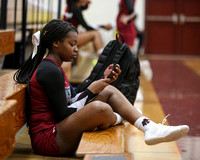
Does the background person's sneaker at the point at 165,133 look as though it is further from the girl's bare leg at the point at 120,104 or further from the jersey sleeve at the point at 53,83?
the jersey sleeve at the point at 53,83

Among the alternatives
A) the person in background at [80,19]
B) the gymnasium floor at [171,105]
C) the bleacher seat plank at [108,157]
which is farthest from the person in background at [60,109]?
the person in background at [80,19]

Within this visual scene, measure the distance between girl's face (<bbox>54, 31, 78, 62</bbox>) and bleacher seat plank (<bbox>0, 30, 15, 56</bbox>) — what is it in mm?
922

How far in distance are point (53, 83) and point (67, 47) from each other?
30cm

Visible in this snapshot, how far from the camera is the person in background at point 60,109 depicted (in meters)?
2.43

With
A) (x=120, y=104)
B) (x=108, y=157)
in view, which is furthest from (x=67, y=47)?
(x=108, y=157)

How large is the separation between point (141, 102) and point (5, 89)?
8.67 ft

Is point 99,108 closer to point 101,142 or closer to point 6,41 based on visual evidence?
point 101,142

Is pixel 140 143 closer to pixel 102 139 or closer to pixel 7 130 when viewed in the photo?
pixel 102 139

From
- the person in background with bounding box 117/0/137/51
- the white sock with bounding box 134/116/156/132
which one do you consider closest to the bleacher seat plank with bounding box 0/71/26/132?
the white sock with bounding box 134/116/156/132

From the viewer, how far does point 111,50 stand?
340 centimetres

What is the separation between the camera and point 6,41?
11.4 ft

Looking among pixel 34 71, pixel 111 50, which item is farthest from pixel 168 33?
pixel 34 71

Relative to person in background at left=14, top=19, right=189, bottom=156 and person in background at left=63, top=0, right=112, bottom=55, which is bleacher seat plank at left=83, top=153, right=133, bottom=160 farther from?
person in background at left=63, top=0, right=112, bottom=55

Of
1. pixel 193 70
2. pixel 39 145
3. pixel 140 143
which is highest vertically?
pixel 39 145
